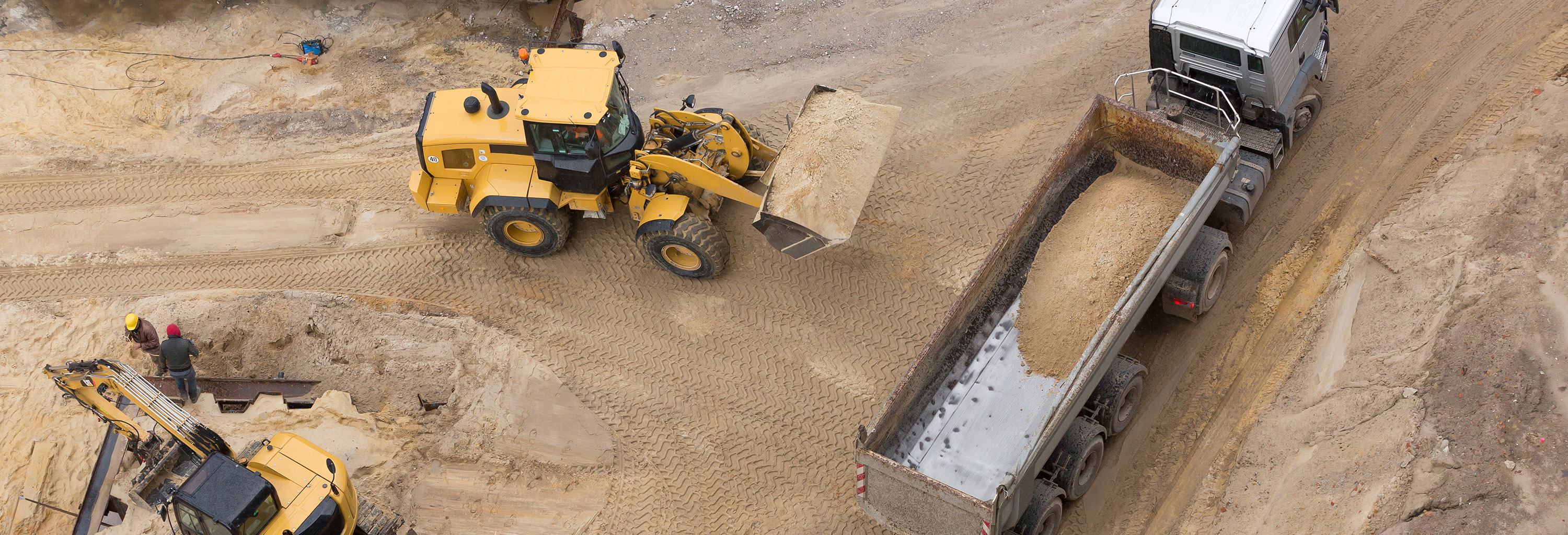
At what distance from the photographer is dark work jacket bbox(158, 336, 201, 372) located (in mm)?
11078

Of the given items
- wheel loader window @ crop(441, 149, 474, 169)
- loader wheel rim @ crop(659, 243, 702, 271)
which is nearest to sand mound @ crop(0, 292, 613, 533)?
wheel loader window @ crop(441, 149, 474, 169)

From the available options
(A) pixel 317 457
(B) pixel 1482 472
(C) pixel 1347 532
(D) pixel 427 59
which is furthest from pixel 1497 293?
(D) pixel 427 59

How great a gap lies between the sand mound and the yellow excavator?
0.92m

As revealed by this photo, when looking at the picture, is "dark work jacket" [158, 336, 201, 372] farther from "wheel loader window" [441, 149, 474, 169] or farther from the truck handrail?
the truck handrail

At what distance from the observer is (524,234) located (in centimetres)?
1276

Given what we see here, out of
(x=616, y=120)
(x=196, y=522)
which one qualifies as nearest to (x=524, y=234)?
(x=616, y=120)

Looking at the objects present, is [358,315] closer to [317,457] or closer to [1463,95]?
[317,457]

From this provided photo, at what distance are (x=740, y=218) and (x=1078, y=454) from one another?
195 inches

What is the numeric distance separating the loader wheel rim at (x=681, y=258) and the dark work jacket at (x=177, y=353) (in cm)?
488

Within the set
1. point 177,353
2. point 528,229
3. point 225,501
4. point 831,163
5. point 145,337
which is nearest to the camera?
point 225,501

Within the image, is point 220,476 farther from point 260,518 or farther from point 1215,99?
point 1215,99

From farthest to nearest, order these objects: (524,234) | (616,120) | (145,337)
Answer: (524,234), (616,120), (145,337)

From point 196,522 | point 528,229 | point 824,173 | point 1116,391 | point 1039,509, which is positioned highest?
point 824,173

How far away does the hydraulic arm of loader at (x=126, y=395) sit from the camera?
9500 mm
